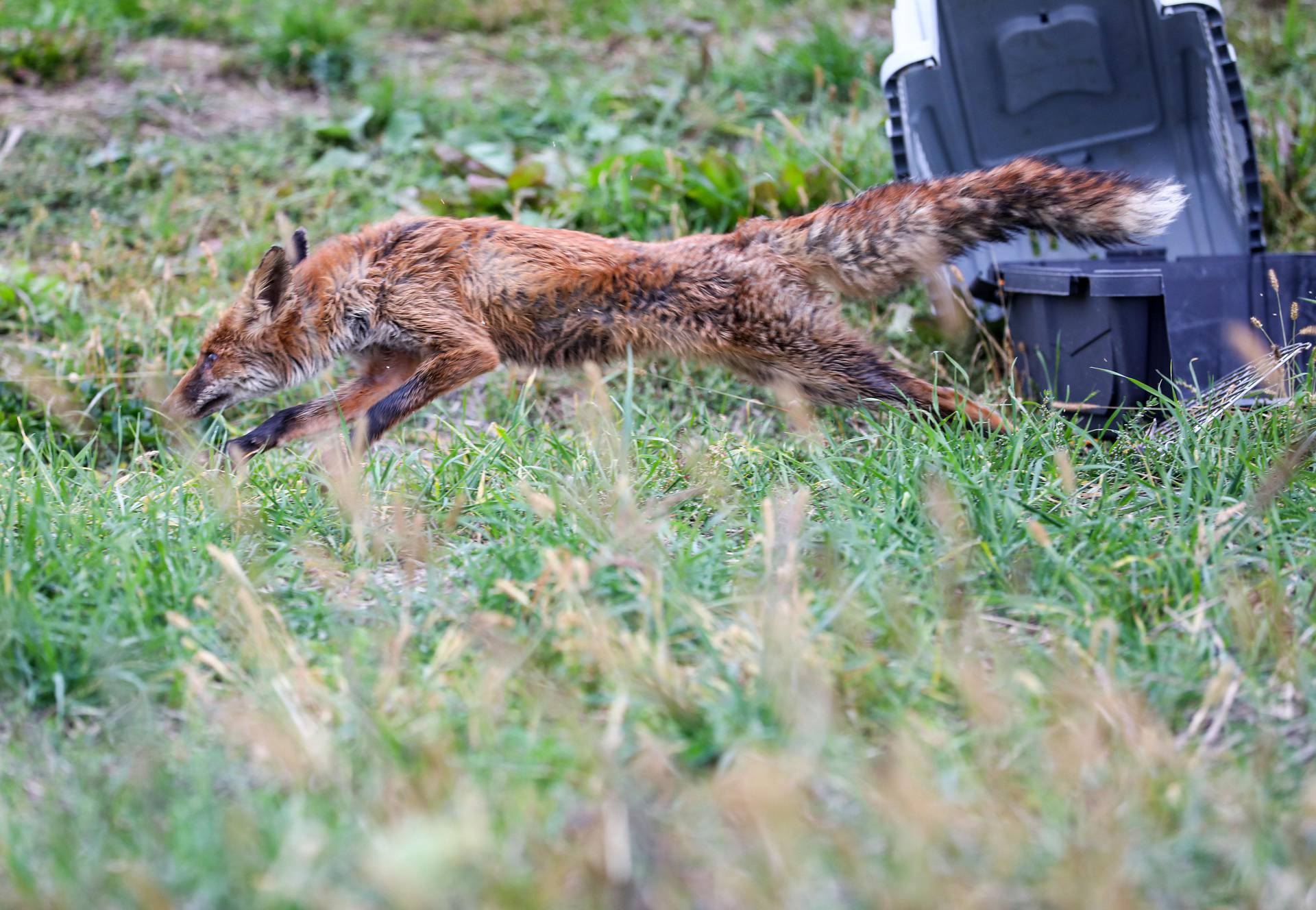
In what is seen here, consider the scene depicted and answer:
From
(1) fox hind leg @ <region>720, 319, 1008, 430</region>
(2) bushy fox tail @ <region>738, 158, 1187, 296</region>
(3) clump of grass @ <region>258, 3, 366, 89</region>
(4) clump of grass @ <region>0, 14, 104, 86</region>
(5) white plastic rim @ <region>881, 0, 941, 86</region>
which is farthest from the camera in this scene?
(3) clump of grass @ <region>258, 3, 366, 89</region>

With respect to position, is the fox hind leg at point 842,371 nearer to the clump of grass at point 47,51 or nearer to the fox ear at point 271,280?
the fox ear at point 271,280

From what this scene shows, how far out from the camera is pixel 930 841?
207cm

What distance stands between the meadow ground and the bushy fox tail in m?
0.71

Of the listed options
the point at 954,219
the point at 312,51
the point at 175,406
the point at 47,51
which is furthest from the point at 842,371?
the point at 47,51

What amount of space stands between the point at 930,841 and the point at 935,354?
3004 millimetres

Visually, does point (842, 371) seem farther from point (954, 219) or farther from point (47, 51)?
point (47, 51)

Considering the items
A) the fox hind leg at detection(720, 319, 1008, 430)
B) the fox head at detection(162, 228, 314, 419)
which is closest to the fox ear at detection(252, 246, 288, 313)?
the fox head at detection(162, 228, 314, 419)

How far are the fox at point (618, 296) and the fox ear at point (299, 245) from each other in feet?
0.37

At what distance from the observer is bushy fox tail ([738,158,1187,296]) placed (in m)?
4.27

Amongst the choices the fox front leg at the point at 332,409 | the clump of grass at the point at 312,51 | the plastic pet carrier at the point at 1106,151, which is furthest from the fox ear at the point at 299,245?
the clump of grass at the point at 312,51

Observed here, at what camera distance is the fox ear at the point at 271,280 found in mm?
4707

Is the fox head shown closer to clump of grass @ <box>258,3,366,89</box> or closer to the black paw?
the black paw

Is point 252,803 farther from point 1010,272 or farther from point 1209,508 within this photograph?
point 1010,272

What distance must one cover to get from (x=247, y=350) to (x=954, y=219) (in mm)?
3273
